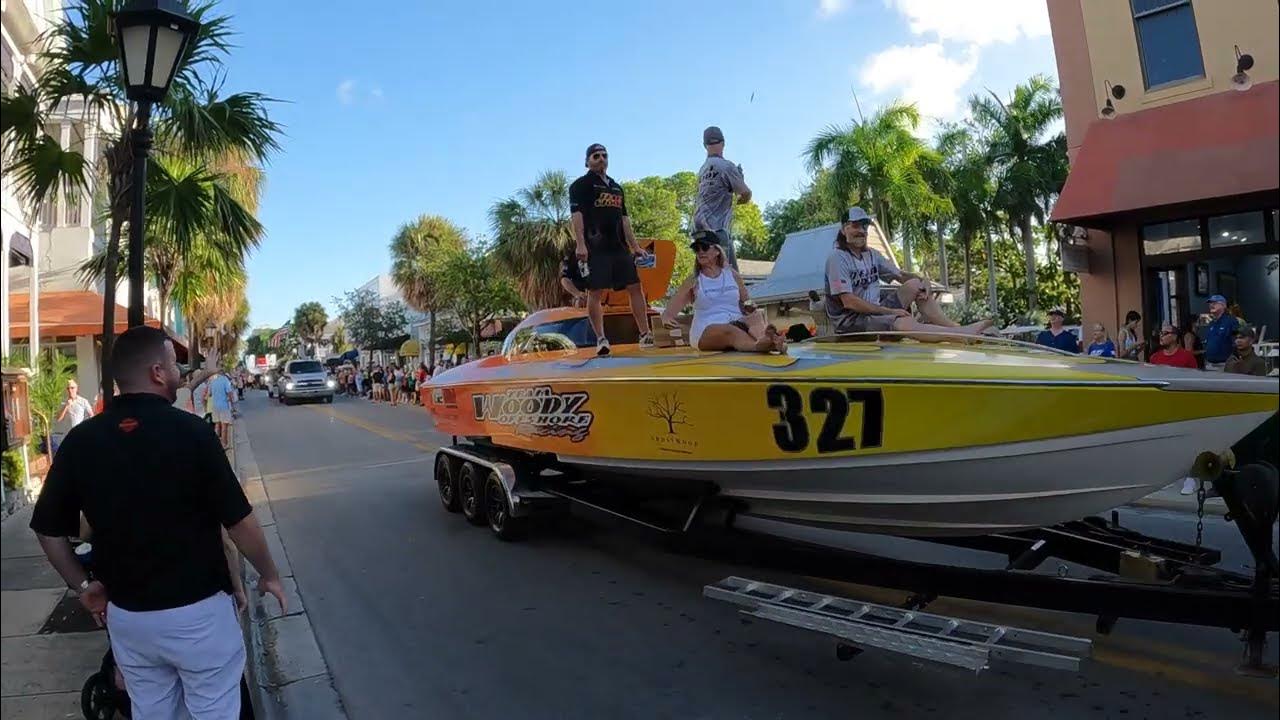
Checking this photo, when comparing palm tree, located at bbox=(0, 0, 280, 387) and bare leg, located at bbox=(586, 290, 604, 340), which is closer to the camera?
palm tree, located at bbox=(0, 0, 280, 387)

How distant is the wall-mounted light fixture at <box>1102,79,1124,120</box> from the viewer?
144 inches

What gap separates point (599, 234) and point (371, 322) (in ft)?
161

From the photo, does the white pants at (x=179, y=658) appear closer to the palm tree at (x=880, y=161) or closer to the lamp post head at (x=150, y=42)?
the lamp post head at (x=150, y=42)

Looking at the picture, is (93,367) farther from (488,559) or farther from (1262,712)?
(1262,712)

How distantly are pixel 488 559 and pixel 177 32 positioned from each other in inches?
165

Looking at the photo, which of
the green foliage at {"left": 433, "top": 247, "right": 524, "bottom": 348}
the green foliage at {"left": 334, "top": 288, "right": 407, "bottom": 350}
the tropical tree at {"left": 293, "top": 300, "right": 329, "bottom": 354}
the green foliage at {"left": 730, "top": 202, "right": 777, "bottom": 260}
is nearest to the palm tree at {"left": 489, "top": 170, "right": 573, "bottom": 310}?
the green foliage at {"left": 433, "top": 247, "right": 524, "bottom": 348}

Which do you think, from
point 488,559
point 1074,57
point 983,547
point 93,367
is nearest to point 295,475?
point 488,559

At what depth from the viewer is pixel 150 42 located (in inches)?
181

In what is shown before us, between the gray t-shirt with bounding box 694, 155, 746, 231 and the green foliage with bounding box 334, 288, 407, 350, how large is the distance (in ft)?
156

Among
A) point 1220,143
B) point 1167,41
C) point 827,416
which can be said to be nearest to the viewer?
point 1220,143

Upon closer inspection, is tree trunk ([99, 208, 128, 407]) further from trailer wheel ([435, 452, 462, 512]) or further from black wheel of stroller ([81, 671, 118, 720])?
trailer wheel ([435, 452, 462, 512])

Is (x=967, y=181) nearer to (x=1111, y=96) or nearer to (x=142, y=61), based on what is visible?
(x=1111, y=96)

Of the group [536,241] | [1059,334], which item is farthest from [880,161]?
[1059,334]

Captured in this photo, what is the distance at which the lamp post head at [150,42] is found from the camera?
15.0ft
